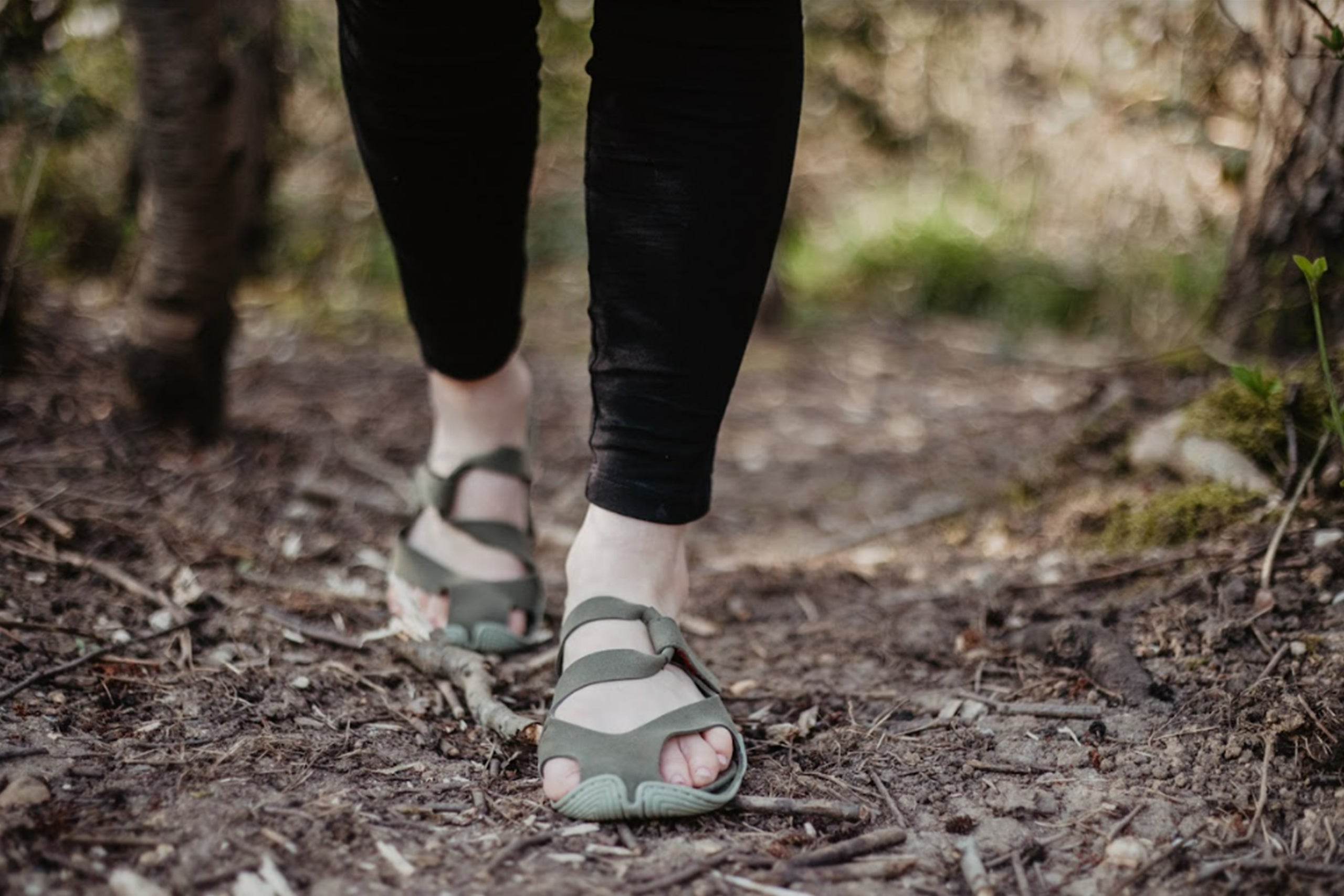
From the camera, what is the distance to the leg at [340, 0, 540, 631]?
1.29 metres

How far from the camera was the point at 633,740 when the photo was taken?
1.12m

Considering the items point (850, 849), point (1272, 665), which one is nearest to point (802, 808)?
point (850, 849)

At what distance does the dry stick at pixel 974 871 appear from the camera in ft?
3.16

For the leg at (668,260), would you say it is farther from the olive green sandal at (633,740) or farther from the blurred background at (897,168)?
the blurred background at (897,168)

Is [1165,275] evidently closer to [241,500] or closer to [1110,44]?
[1110,44]

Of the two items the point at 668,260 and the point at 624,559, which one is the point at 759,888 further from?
the point at 668,260

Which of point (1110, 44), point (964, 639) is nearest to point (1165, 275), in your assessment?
point (1110, 44)

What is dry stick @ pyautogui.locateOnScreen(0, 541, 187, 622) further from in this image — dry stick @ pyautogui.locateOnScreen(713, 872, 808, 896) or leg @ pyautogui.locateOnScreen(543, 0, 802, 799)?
dry stick @ pyautogui.locateOnScreen(713, 872, 808, 896)

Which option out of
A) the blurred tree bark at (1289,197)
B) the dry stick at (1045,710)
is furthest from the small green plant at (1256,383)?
the blurred tree bark at (1289,197)

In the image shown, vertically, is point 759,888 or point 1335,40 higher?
point 1335,40

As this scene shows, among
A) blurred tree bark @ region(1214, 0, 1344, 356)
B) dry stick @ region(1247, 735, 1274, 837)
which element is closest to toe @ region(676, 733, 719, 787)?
dry stick @ region(1247, 735, 1274, 837)

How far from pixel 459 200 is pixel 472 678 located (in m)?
0.63

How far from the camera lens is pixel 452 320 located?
152 cm

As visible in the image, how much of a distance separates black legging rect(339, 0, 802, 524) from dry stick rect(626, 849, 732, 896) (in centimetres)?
39
